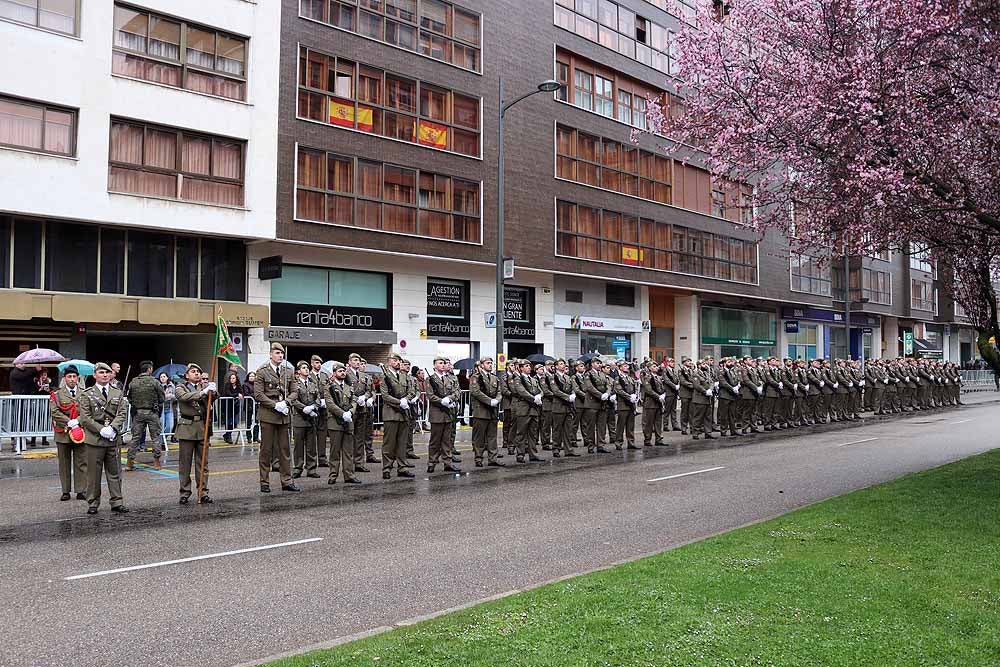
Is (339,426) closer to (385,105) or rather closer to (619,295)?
(385,105)

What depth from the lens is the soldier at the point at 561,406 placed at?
1723cm

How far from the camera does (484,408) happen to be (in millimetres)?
15242

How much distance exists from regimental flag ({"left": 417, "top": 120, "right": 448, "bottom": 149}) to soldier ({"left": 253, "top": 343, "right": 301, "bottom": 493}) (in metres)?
17.1

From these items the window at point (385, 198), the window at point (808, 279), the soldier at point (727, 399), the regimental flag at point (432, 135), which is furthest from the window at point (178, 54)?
the window at point (808, 279)

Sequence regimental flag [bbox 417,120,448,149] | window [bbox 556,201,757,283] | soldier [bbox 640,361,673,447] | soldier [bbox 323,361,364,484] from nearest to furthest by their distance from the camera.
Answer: soldier [bbox 323,361,364,484] → soldier [bbox 640,361,673,447] → regimental flag [bbox 417,120,448,149] → window [bbox 556,201,757,283]

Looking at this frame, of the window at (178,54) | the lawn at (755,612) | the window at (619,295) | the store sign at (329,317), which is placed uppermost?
the window at (178,54)

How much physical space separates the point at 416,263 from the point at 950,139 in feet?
66.9

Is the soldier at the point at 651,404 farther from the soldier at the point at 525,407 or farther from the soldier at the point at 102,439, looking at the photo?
the soldier at the point at 102,439

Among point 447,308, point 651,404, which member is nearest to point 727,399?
point 651,404

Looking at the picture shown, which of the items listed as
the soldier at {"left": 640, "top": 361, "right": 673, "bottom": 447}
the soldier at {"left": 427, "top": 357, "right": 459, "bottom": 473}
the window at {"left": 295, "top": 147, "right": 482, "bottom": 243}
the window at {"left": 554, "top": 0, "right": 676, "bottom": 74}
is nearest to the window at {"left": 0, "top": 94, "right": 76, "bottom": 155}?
the window at {"left": 295, "top": 147, "right": 482, "bottom": 243}

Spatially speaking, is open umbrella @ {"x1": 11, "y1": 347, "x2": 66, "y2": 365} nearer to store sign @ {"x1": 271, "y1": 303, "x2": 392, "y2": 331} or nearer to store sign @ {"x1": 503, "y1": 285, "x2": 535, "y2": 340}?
store sign @ {"x1": 271, "y1": 303, "x2": 392, "y2": 331}

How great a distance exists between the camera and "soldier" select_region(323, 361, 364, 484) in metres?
13.0

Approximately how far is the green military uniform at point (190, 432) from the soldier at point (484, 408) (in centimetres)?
497

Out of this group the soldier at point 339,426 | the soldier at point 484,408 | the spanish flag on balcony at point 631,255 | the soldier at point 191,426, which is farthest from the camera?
the spanish flag on balcony at point 631,255
